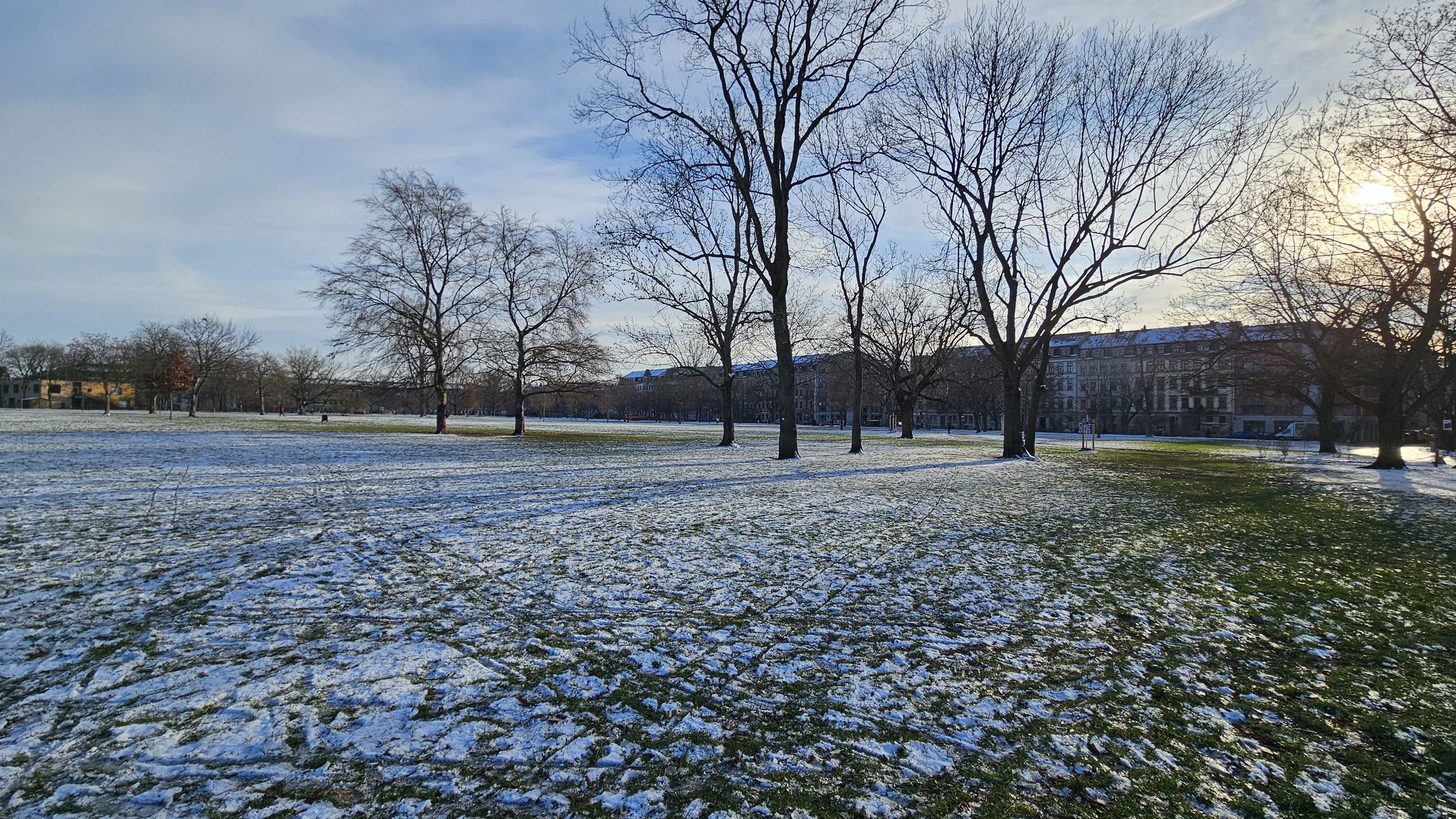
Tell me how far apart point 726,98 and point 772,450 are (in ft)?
48.5

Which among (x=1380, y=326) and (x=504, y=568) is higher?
(x=1380, y=326)

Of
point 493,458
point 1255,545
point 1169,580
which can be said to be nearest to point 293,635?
point 1169,580

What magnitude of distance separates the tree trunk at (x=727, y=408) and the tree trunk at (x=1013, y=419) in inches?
502

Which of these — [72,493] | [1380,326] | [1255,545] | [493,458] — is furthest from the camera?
[1380,326]

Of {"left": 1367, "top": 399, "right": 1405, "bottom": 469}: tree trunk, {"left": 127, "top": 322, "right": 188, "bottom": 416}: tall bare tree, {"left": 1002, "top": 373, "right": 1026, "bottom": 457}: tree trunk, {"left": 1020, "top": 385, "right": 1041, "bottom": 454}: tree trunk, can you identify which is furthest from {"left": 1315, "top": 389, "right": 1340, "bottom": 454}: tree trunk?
{"left": 127, "top": 322, "right": 188, "bottom": 416}: tall bare tree

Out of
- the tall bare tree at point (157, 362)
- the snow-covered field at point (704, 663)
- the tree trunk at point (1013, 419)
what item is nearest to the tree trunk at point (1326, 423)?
the tree trunk at point (1013, 419)

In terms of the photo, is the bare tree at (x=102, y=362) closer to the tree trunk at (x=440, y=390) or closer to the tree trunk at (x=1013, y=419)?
the tree trunk at (x=440, y=390)

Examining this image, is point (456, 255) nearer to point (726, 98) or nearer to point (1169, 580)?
point (726, 98)

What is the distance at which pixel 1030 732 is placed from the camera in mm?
3607

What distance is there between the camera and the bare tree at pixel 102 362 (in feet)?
248

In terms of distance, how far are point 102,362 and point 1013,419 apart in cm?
11351

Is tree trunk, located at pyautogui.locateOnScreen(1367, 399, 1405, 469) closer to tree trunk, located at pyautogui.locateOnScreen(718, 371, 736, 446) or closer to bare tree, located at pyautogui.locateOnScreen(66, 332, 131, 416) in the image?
tree trunk, located at pyautogui.locateOnScreen(718, 371, 736, 446)

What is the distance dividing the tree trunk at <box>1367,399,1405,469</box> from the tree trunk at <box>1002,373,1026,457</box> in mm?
13239

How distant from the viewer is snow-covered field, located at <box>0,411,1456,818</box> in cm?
303
